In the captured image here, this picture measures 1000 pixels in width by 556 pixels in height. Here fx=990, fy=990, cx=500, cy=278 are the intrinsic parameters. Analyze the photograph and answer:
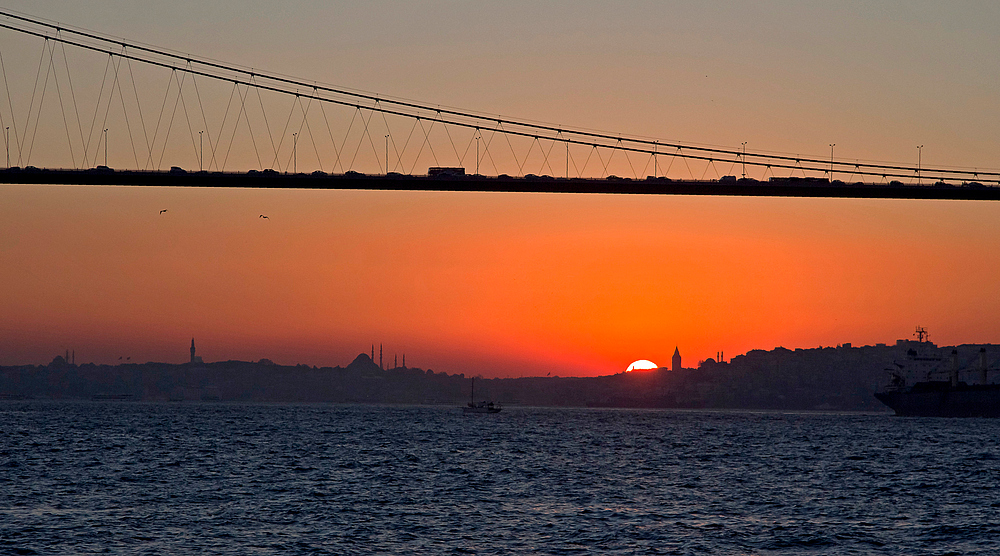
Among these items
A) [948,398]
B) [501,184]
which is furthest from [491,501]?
[948,398]

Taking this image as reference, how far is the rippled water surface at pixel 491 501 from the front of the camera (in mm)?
26438

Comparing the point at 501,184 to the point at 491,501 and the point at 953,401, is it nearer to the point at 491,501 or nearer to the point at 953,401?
the point at 491,501

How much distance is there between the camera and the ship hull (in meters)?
138

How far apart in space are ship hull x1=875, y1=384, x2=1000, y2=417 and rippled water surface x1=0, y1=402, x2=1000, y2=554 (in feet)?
284

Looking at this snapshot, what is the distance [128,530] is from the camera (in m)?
27.8

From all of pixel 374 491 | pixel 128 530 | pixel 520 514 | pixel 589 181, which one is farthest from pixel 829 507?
pixel 589 181

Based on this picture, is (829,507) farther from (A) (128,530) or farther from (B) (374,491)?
(A) (128,530)

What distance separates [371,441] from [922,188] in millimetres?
45686

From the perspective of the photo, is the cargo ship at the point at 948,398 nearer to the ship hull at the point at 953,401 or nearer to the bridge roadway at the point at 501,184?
the ship hull at the point at 953,401

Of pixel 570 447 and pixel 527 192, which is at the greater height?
pixel 527 192

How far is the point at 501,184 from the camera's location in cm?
7025

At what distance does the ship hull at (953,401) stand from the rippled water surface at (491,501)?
86.6 metres

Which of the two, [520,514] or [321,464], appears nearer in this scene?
[520,514]

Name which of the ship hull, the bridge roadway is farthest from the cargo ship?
the bridge roadway
